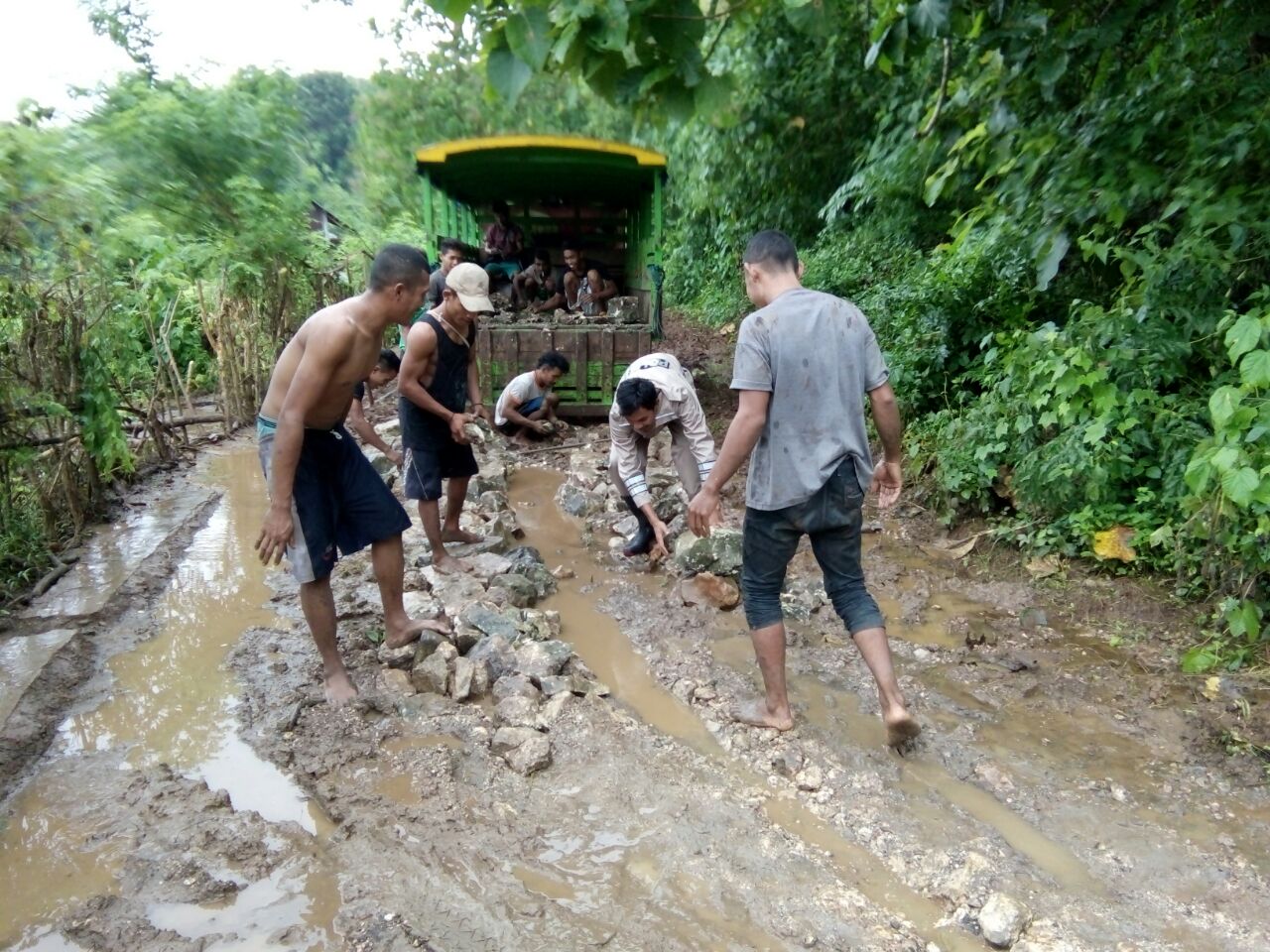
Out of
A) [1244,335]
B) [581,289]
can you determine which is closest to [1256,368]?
[1244,335]

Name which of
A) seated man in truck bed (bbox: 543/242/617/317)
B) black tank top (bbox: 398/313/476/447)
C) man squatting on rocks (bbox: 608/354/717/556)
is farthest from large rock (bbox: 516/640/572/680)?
seated man in truck bed (bbox: 543/242/617/317)

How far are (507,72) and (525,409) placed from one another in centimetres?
555

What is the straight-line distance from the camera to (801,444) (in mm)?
2607

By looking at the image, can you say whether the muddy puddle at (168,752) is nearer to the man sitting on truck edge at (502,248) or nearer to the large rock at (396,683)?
the large rock at (396,683)

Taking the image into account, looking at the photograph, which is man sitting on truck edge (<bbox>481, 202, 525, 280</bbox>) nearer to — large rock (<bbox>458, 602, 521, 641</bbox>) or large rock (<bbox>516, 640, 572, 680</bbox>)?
large rock (<bbox>458, 602, 521, 641</bbox>)

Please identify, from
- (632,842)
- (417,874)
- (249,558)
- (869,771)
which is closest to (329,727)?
(417,874)

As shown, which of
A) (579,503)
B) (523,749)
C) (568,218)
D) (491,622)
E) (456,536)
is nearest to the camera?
(523,749)

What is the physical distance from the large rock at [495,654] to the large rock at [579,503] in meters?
2.15

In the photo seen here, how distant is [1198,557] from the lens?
3.47 meters

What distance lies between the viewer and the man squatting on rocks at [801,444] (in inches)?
101

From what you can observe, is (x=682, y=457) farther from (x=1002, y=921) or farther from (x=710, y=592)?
(x=1002, y=921)

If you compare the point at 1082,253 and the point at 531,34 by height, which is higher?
the point at 531,34

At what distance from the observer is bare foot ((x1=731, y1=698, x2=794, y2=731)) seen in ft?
9.30

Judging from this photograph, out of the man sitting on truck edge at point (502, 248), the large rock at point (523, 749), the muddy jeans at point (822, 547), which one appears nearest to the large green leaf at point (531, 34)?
the muddy jeans at point (822, 547)
